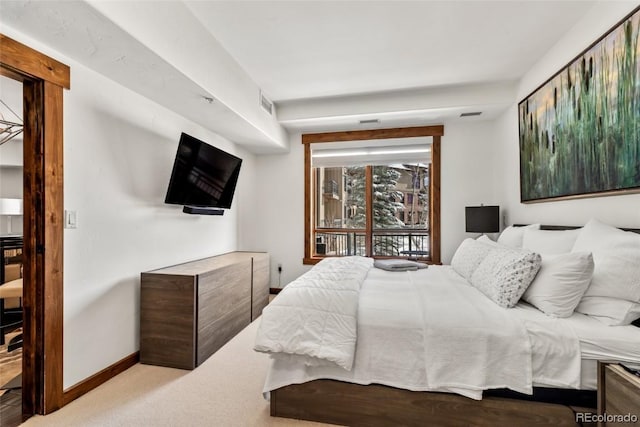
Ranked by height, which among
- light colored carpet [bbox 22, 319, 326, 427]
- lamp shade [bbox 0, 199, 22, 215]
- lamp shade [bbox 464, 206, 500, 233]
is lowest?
light colored carpet [bbox 22, 319, 326, 427]

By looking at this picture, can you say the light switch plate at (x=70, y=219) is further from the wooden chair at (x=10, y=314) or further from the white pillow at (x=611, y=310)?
the white pillow at (x=611, y=310)

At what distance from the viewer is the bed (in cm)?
139

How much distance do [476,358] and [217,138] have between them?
3414 millimetres

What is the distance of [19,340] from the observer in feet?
8.75

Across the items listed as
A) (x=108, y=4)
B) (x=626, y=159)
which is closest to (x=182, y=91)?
(x=108, y=4)

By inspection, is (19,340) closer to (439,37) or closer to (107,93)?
(107,93)

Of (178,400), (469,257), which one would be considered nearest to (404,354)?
(469,257)

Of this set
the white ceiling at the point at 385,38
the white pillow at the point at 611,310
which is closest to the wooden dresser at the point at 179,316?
the white ceiling at the point at 385,38

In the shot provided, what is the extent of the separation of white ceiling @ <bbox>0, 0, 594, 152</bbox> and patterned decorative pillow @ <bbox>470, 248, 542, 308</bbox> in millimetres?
1764

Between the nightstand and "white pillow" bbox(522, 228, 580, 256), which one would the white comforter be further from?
"white pillow" bbox(522, 228, 580, 256)

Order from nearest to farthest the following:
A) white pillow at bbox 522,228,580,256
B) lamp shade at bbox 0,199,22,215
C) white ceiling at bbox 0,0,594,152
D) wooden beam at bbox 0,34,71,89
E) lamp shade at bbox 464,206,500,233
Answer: wooden beam at bbox 0,34,71,89, white ceiling at bbox 0,0,594,152, white pillow at bbox 522,228,580,256, lamp shade at bbox 0,199,22,215, lamp shade at bbox 464,206,500,233

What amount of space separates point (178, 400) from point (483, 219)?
11.2 feet

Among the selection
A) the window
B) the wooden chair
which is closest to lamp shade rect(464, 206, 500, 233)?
the window

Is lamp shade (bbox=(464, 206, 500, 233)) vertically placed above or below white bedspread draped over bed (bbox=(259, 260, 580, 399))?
above
